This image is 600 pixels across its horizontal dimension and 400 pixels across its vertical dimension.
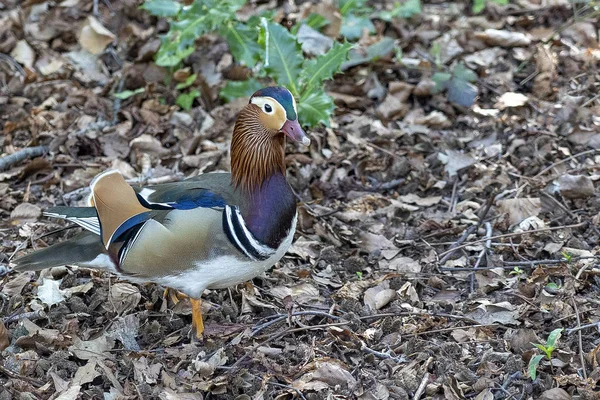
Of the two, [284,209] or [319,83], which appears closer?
[284,209]

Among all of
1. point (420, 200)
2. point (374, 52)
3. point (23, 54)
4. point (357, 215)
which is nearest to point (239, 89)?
point (374, 52)

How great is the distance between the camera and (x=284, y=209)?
3.40 metres

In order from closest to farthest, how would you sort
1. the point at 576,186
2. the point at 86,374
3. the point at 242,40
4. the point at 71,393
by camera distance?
the point at 71,393 < the point at 86,374 < the point at 576,186 < the point at 242,40

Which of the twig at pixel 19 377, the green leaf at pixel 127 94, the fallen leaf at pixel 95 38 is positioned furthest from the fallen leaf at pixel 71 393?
the fallen leaf at pixel 95 38

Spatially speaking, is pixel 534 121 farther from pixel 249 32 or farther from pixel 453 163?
pixel 249 32

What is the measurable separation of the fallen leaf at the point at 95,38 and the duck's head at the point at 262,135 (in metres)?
2.46

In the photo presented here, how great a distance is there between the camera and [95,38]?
567 centimetres

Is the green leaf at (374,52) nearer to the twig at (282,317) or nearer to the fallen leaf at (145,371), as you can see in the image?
the twig at (282,317)

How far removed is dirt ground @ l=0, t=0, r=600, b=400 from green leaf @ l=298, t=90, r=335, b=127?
11.9 inches

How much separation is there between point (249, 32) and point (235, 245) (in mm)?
1903

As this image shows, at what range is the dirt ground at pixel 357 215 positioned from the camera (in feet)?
10.4

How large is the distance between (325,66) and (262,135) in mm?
1216

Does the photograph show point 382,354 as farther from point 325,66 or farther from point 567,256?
point 325,66

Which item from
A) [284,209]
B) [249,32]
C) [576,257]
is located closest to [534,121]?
[576,257]
